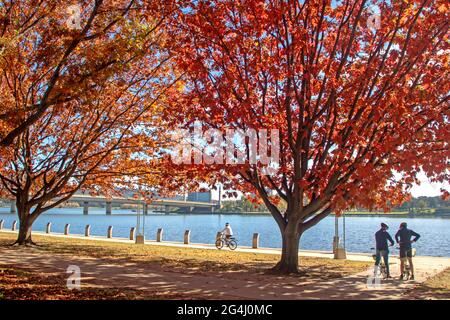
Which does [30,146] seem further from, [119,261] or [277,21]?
[277,21]

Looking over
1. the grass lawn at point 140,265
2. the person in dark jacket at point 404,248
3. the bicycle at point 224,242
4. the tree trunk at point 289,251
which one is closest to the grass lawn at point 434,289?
the person in dark jacket at point 404,248

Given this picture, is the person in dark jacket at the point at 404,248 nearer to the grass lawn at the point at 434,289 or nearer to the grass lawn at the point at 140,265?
the grass lawn at the point at 434,289

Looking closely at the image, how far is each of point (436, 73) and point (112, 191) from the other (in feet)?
63.6

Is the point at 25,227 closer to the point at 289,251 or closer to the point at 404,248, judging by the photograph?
the point at 289,251

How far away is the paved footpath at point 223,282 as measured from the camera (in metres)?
11.0

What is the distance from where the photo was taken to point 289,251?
51.5ft

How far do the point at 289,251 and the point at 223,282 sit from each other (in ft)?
12.8

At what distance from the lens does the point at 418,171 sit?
1295cm

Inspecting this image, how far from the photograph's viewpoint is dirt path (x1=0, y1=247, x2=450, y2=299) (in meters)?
11.0

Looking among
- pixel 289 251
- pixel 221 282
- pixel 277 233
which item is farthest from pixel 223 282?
pixel 277 233

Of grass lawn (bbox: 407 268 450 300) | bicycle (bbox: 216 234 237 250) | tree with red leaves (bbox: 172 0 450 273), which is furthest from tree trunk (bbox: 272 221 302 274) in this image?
bicycle (bbox: 216 234 237 250)

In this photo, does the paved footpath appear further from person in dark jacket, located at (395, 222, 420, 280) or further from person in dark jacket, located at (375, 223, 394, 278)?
person in dark jacket, located at (375, 223, 394, 278)

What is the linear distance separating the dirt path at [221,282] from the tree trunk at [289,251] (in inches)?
48.3
